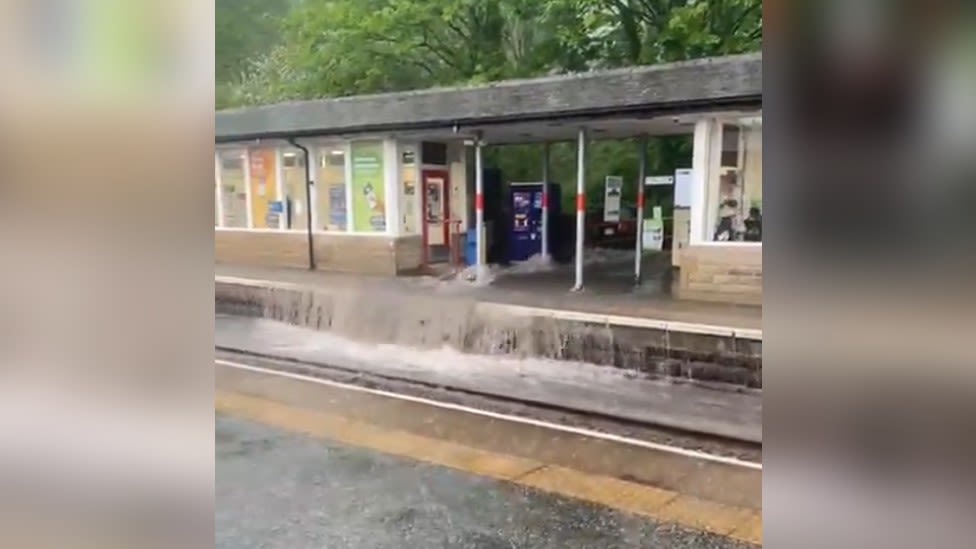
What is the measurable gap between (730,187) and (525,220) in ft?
10.4

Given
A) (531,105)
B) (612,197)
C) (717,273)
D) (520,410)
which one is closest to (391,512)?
(520,410)

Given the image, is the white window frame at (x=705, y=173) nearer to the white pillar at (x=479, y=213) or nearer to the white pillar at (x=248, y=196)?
the white pillar at (x=479, y=213)

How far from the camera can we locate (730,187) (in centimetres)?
641

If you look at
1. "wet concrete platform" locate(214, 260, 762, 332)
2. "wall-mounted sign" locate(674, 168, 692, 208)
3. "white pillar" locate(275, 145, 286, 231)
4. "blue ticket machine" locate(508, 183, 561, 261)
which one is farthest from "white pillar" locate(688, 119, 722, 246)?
"white pillar" locate(275, 145, 286, 231)

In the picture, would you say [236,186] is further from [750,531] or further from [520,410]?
[750,531]

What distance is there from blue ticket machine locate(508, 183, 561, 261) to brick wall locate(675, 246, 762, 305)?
2.78 meters

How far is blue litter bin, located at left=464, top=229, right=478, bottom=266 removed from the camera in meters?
8.75

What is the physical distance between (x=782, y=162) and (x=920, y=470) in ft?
0.86

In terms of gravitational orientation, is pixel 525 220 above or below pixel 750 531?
above

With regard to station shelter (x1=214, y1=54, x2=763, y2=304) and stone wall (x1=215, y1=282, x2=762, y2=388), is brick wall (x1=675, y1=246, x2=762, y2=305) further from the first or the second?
stone wall (x1=215, y1=282, x2=762, y2=388)

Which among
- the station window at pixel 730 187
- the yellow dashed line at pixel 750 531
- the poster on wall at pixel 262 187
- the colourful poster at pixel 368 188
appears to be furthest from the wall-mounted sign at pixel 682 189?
the yellow dashed line at pixel 750 531

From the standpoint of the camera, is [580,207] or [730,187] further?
[580,207]

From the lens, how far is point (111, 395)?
0.72 metres

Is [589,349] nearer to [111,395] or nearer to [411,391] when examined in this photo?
[411,391]
